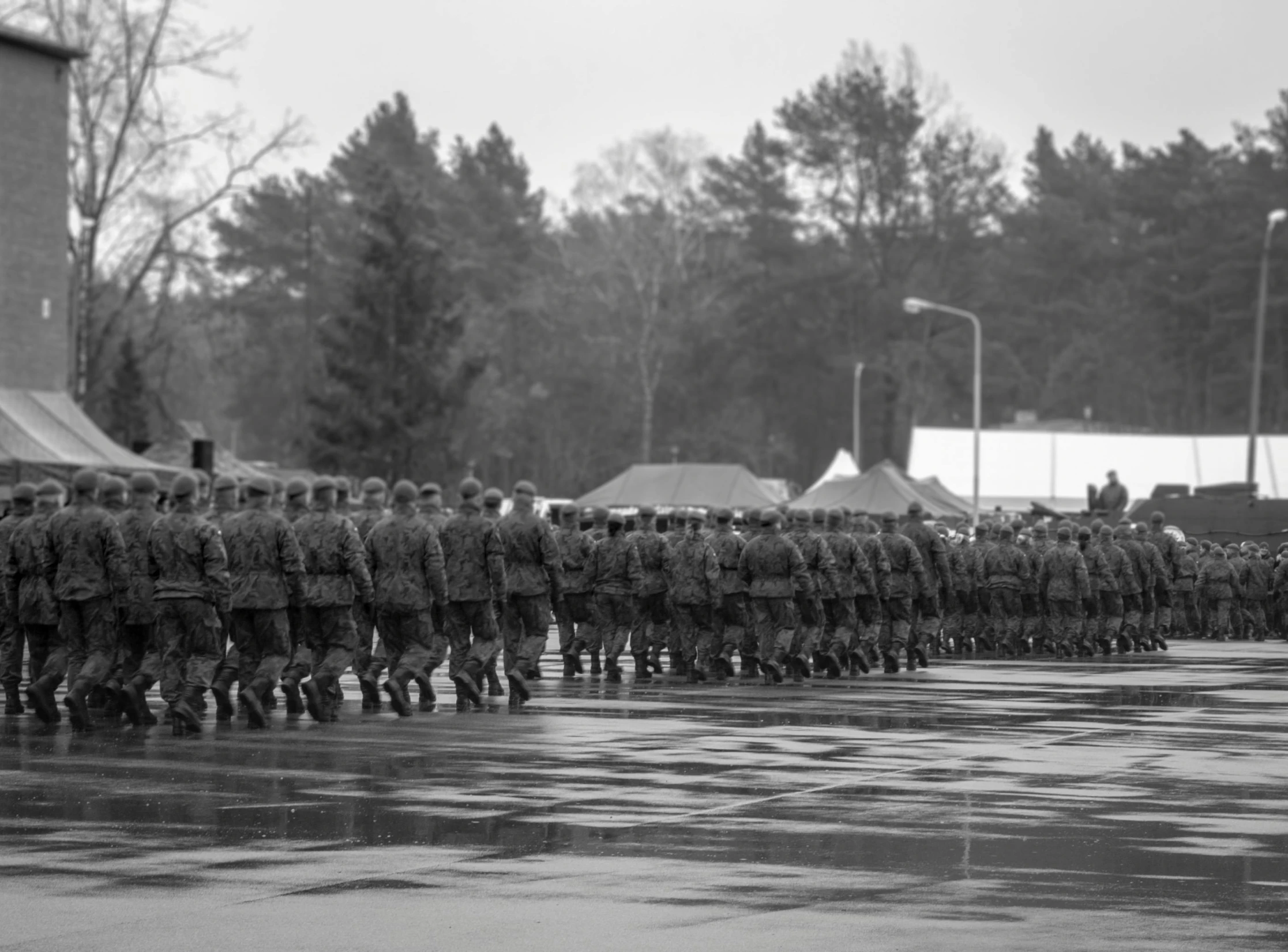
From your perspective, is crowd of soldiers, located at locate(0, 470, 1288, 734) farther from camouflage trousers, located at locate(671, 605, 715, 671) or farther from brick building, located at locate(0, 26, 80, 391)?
brick building, located at locate(0, 26, 80, 391)

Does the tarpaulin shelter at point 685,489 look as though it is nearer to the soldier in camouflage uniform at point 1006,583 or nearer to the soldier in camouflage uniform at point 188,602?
the soldier in camouflage uniform at point 1006,583

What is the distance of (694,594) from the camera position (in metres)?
24.0

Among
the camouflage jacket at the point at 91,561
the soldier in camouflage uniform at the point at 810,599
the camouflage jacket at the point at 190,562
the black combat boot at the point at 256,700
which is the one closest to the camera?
the camouflage jacket at the point at 190,562

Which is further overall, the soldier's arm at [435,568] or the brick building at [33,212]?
the brick building at [33,212]

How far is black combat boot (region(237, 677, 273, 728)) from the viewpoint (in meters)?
16.9

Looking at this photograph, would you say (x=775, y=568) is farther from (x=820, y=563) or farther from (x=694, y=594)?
(x=694, y=594)

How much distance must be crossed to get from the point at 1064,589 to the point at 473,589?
518 inches

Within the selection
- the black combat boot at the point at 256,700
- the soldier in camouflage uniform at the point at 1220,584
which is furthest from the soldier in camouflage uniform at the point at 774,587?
the soldier in camouflage uniform at the point at 1220,584

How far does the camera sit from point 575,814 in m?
11.9

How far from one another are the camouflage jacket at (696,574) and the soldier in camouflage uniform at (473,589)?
446 centimetres

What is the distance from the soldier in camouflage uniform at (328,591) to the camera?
58.4 feet

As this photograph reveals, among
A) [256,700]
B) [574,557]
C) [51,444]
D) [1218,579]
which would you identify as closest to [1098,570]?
[1218,579]

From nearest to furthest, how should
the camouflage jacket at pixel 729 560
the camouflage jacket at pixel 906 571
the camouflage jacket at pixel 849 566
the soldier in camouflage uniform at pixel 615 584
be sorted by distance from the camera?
the camouflage jacket at pixel 729 560 < the soldier in camouflage uniform at pixel 615 584 < the camouflage jacket at pixel 849 566 < the camouflage jacket at pixel 906 571

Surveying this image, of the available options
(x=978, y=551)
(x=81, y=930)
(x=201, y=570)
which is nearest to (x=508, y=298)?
(x=978, y=551)
